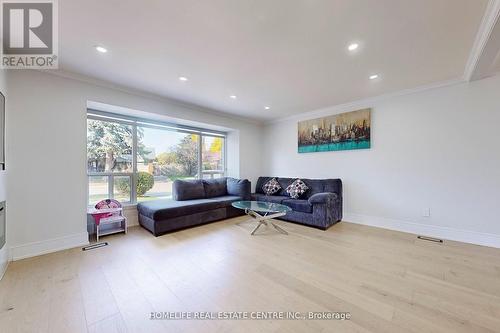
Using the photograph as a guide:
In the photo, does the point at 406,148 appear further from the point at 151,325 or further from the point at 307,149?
the point at 151,325

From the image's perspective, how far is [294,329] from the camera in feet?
4.59

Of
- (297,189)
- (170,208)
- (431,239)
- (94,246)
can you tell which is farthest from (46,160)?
(431,239)

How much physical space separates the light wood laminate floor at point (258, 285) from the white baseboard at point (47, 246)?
0.17 meters

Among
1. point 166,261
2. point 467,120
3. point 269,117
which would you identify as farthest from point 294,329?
point 269,117

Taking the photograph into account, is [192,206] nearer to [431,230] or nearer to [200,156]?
[200,156]

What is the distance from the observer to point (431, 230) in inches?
127

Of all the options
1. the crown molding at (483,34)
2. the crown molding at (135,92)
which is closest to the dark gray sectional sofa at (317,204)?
the crown molding at (135,92)

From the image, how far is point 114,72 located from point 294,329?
361 cm

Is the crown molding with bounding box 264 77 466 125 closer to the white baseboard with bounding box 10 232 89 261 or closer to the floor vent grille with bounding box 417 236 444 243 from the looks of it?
the floor vent grille with bounding box 417 236 444 243

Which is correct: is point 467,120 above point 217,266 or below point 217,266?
above

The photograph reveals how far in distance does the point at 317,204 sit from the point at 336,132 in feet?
5.61

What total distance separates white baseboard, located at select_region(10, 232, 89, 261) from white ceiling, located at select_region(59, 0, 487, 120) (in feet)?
7.69

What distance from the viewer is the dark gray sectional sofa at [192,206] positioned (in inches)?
130

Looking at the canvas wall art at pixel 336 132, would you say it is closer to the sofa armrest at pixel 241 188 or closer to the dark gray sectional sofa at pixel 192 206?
the sofa armrest at pixel 241 188
